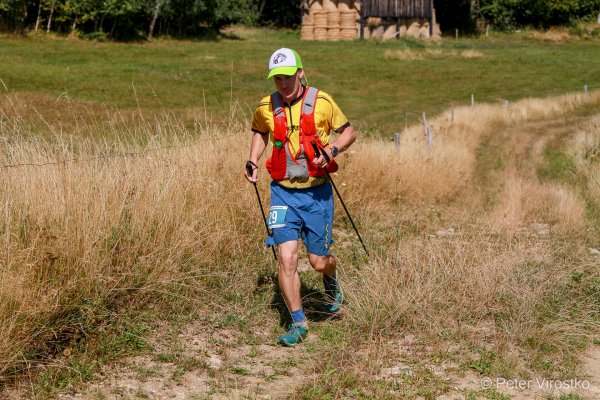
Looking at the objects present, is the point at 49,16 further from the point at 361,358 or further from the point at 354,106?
the point at 361,358

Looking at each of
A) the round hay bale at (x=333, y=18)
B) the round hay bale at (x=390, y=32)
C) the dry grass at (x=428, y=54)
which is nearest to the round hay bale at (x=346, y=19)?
the round hay bale at (x=333, y=18)

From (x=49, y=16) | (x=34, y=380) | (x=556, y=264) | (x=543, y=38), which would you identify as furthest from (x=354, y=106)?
(x=543, y=38)

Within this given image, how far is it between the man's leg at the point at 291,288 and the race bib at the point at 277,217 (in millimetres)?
142

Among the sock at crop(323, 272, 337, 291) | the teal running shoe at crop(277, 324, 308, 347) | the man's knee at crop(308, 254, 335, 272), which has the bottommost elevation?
the teal running shoe at crop(277, 324, 308, 347)

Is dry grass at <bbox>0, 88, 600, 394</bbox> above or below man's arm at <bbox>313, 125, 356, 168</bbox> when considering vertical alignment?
below

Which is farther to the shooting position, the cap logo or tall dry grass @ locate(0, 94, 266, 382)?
the cap logo

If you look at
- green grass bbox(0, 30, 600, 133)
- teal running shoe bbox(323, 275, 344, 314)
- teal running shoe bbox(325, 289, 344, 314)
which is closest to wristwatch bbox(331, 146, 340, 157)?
teal running shoe bbox(323, 275, 344, 314)

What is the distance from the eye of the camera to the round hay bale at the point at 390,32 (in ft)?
171

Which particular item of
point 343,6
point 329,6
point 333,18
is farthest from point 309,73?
point 343,6

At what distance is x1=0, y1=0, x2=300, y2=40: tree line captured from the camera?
3706 cm

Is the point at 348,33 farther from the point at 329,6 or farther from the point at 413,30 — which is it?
the point at 413,30

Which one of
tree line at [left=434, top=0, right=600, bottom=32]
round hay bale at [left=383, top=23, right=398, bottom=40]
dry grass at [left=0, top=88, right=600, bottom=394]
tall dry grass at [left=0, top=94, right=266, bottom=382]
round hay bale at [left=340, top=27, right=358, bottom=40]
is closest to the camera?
tall dry grass at [left=0, top=94, right=266, bottom=382]

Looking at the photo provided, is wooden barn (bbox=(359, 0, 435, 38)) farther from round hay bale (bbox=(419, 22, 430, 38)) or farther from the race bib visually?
the race bib

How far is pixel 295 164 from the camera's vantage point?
20.7ft
